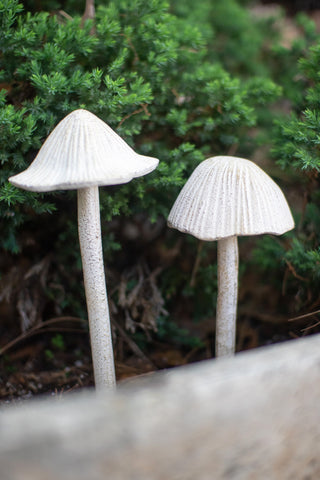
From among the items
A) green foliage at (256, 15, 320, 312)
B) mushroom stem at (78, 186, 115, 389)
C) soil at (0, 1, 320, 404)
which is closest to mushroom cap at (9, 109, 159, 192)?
mushroom stem at (78, 186, 115, 389)

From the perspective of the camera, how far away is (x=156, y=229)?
7.55 ft

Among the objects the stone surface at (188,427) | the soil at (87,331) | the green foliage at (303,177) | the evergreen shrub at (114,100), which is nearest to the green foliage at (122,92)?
the evergreen shrub at (114,100)

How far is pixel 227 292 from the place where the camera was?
153 cm

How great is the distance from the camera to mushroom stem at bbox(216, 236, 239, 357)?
1489 mm

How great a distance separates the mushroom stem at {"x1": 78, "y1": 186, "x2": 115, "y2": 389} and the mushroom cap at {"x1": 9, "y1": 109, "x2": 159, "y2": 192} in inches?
6.6

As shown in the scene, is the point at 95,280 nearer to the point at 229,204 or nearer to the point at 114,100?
the point at 229,204

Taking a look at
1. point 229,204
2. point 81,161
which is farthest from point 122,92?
point 229,204

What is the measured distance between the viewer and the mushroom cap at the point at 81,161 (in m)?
1.11

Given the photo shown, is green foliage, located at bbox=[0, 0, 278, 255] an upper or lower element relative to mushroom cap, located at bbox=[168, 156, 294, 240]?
upper

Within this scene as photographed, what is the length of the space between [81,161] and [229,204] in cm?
47

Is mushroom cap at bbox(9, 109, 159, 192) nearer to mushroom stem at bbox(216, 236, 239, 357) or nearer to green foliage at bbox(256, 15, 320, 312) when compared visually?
mushroom stem at bbox(216, 236, 239, 357)

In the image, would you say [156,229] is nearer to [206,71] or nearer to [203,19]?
[206,71]

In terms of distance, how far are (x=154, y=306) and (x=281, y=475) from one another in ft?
3.20

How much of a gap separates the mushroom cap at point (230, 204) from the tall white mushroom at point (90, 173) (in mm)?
188
